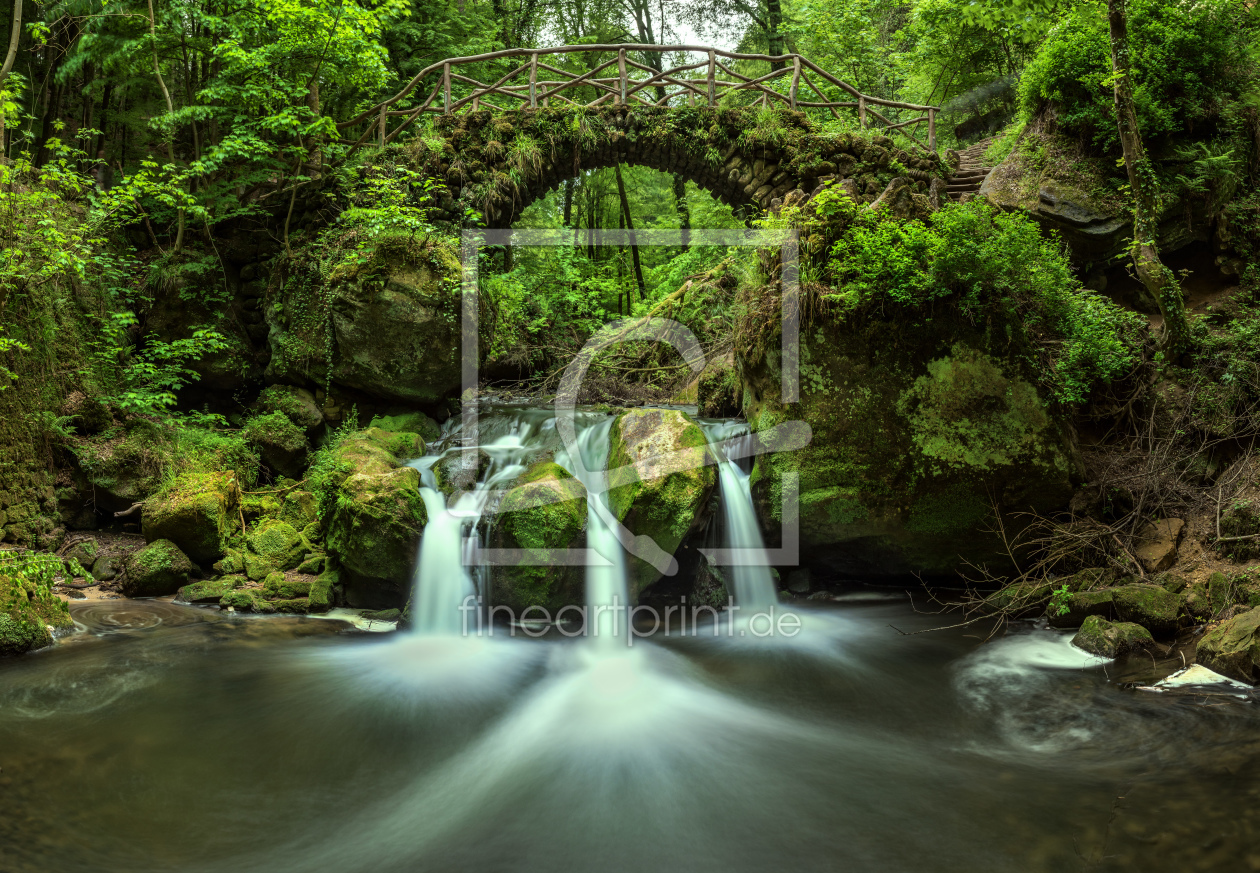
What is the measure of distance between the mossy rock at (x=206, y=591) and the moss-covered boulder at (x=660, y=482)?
160 inches

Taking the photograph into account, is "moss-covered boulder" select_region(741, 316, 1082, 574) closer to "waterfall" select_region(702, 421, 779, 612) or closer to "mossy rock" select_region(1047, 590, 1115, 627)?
"waterfall" select_region(702, 421, 779, 612)

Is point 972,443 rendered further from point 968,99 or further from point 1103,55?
point 968,99

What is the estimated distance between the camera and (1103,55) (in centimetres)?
875

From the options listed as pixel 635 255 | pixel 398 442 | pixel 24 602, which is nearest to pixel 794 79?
pixel 635 255

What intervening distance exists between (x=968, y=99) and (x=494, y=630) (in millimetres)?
17811

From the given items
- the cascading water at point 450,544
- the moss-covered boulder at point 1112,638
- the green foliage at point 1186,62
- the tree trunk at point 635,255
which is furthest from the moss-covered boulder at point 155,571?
the tree trunk at point 635,255

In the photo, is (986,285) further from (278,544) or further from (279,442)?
(279,442)

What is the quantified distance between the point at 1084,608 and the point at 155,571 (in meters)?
8.76

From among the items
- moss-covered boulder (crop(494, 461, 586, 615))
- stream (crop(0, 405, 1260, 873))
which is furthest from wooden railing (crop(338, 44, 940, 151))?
stream (crop(0, 405, 1260, 873))

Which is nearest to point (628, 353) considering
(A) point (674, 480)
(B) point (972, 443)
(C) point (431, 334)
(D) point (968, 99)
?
(C) point (431, 334)

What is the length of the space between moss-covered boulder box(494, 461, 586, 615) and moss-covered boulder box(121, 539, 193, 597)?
11.2 feet

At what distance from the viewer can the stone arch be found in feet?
37.0

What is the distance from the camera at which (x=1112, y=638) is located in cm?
514

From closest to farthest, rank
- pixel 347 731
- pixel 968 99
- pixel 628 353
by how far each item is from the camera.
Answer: pixel 347 731, pixel 628 353, pixel 968 99
